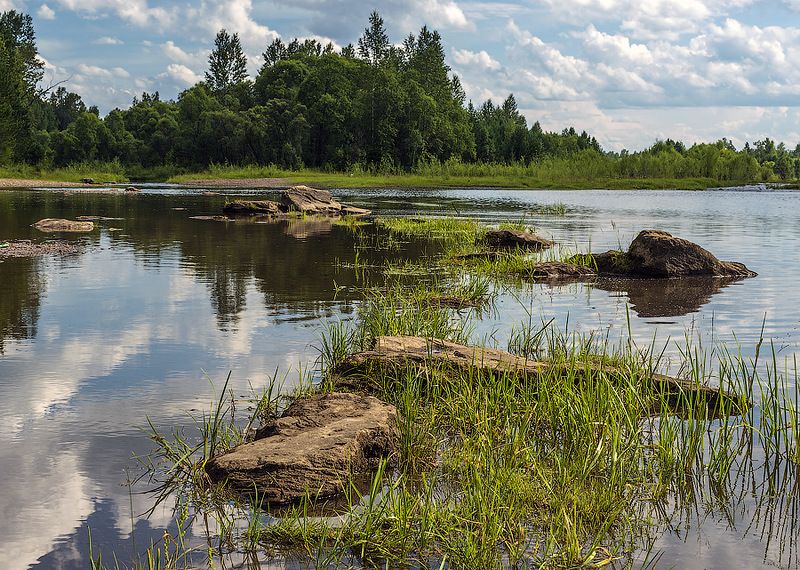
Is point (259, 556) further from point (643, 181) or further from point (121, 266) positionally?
point (643, 181)

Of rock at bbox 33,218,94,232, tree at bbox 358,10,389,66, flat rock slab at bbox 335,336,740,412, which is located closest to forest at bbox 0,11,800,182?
tree at bbox 358,10,389,66

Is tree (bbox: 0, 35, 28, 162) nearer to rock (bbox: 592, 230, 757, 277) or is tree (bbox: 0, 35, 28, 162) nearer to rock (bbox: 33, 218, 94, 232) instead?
rock (bbox: 33, 218, 94, 232)

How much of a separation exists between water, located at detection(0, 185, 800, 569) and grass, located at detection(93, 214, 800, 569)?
9.2 inches

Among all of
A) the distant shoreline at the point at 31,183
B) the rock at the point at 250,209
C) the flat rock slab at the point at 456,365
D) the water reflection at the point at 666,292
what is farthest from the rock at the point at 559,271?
the distant shoreline at the point at 31,183

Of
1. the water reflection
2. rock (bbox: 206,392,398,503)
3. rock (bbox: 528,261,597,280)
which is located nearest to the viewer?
rock (bbox: 206,392,398,503)

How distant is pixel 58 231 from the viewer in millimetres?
22578

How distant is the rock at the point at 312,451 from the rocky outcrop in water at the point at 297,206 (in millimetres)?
26248

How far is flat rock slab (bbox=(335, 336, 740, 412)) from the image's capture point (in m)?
6.38

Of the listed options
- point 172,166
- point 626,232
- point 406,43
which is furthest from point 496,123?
point 626,232

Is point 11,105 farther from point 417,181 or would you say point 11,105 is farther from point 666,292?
point 666,292

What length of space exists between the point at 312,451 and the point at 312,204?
28726 mm

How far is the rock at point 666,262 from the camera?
14.5 m

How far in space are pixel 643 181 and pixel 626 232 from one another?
56.8m

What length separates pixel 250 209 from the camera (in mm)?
31484
